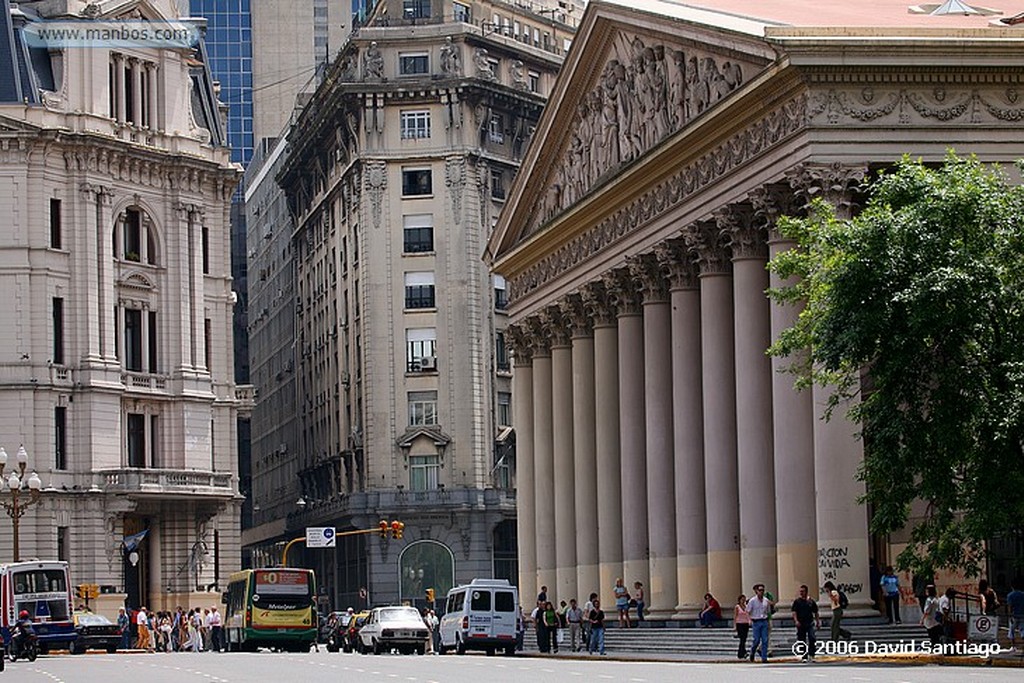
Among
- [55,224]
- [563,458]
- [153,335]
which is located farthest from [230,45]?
[563,458]

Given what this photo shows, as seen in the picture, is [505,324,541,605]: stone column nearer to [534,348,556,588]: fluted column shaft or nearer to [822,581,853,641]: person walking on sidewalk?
[534,348,556,588]: fluted column shaft

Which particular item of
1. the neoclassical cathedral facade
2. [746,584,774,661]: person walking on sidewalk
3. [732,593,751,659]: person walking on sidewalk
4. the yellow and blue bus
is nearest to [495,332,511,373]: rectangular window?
the yellow and blue bus

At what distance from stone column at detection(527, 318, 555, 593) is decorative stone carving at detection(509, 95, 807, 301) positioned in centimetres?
230

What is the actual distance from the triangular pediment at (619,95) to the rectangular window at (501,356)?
41902 mm

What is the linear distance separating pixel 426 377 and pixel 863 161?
7166 cm

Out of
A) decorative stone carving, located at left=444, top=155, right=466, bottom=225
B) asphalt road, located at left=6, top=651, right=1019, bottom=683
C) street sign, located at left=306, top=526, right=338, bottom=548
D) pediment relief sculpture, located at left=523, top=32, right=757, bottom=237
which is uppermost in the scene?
decorative stone carving, located at left=444, top=155, right=466, bottom=225

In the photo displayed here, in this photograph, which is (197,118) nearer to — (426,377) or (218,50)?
(426,377)

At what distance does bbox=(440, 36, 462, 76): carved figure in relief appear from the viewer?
411 feet

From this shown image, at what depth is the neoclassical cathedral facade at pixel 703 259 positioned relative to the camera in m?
54.9

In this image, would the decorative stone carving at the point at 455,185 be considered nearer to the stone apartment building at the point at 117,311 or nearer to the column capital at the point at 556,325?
the stone apartment building at the point at 117,311

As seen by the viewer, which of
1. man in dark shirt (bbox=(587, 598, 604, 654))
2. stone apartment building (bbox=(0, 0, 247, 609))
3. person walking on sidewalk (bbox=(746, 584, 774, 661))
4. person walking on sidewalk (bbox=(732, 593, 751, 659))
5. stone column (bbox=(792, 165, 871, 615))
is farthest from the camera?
stone apartment building (bbox=(0, 0, 247, 609))

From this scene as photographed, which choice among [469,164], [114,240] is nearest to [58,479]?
[114,240]

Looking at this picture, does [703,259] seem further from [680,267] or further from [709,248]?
[680,267]

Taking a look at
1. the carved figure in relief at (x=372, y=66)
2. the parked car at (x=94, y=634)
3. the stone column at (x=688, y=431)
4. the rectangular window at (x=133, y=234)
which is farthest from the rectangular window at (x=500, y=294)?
the stone column at (x=688, y=431)
